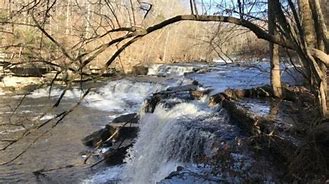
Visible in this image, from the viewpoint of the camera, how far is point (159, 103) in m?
11.0

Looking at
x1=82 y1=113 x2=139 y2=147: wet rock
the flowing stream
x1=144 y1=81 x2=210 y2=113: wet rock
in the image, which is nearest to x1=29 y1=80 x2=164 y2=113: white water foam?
the flowing stream

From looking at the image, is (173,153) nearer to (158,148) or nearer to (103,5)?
(158,148)

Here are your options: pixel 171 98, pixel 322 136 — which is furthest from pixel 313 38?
pixel 171 98

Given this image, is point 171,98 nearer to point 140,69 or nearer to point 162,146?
point 162,146

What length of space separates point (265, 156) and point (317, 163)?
59.7 inches

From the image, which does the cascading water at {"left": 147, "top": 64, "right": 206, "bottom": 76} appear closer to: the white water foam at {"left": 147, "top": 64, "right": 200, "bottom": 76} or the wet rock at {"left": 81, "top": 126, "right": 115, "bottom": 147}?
the white water foam at {"left": 147, "top": 64, "right": 200, "bottom": 76}

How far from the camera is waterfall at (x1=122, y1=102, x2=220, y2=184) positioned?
25.6 feet

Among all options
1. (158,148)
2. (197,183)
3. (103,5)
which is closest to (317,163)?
(197,183)

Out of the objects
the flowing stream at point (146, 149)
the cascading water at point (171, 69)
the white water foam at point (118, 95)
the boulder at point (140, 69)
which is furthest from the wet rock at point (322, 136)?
the boulder at point (140, 69)

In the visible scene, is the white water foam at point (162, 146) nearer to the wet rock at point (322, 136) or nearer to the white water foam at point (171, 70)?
the wet rock at point (322, 136)

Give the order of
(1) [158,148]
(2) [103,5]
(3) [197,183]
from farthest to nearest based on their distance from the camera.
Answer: (1) [158,148], (3) [197,183], (2) [103,5]

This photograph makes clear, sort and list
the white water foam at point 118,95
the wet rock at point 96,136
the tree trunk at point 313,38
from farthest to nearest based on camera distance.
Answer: the white water foam at point 118,95 → the wet rock at point 96,136 → the tree trunk at point 313,38

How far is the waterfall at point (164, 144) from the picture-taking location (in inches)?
307

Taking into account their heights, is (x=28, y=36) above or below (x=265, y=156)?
above
